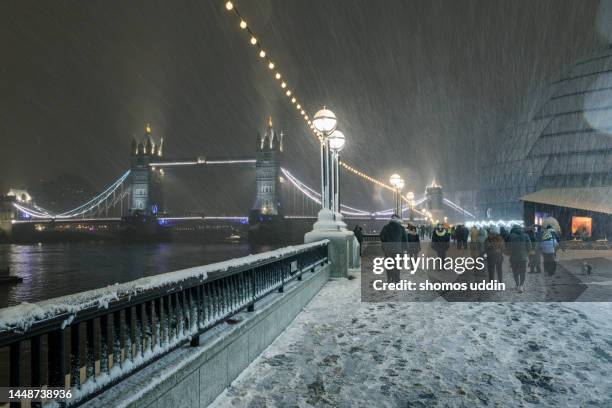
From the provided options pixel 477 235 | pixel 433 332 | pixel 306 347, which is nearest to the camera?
pixel 306 347

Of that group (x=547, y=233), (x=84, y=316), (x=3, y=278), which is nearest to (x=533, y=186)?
(x=547, y=233)

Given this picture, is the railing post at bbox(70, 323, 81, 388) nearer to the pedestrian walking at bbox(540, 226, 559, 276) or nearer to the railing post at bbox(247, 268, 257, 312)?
the railing post at bbox(247, 268, 257, 312)

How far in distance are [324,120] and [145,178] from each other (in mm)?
108852

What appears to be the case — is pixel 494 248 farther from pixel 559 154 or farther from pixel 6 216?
pixel 6 216

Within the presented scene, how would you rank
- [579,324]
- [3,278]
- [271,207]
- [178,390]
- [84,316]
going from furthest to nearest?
[271,207], [3,278], [579,324], [178,390], [84,316]

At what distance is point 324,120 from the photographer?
42.1 ft

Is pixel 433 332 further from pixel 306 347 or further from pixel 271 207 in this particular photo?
pixel 271 207

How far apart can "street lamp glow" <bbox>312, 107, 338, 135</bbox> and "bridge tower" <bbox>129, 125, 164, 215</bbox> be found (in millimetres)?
99523

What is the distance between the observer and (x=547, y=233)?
14141mm

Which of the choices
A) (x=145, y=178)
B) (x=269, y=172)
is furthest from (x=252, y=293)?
(x=145, y=178)

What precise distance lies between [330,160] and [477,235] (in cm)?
736

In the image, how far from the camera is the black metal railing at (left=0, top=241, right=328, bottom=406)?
249cm

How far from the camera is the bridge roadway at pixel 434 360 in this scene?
180 inches

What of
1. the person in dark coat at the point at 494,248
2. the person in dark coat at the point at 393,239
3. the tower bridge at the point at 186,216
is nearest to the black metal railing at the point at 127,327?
the person in dark coat at the point at 393,239
